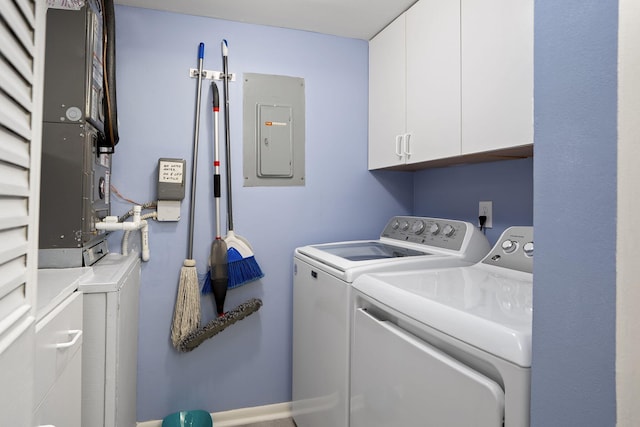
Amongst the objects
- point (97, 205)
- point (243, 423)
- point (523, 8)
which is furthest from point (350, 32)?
point (243, 423)

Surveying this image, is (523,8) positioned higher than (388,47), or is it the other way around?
(388,47)

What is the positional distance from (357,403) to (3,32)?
136cm

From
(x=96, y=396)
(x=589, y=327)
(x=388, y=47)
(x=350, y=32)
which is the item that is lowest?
(x=96, y=396)

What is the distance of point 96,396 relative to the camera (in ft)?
3.67

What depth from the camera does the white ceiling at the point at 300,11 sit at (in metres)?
1.82

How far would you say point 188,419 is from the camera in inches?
72.1

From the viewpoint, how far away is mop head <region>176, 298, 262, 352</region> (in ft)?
5.99

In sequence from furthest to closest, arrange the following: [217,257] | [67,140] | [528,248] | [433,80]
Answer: [217,257] < [433,80] < [528,248] < [67,140]

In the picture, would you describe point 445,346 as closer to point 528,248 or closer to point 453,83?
point 528,248

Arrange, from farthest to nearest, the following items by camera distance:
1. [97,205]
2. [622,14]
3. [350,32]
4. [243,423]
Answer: [350,32], [243,423], [97,205], [622,14]

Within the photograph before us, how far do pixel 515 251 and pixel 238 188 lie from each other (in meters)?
1.39

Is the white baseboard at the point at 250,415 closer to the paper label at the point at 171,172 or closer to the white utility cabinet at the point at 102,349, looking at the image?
the white utility cabinet at the point at 102,349

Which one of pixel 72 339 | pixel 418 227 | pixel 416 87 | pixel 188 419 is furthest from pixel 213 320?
pixel 416 87

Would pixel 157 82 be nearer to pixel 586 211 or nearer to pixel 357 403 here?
pixel 357 403
